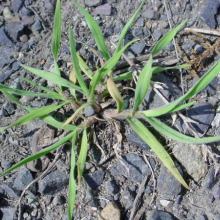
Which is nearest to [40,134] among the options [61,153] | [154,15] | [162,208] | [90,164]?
[61,153]

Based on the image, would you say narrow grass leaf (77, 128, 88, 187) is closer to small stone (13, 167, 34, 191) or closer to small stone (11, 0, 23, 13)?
small stone (13, 167, 34, 191)

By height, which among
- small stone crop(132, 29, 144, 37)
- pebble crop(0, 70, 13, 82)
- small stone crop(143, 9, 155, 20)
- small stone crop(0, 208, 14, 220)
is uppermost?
small stone crop(143, 9, 155, 20)

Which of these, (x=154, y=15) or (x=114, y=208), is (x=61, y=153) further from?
(x=154, y=15)

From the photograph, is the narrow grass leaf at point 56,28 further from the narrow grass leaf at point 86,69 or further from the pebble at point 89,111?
the pebble at point 89,111

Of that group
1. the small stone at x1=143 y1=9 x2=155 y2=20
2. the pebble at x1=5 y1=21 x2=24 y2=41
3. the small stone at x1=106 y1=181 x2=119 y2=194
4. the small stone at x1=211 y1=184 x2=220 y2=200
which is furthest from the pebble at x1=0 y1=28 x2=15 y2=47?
the small stone at x1=211 y1=184 x2=220 y2=200

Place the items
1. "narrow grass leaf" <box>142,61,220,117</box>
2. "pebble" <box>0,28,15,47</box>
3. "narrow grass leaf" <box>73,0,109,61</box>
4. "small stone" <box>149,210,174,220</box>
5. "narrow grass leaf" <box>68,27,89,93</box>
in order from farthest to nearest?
"pebble" <box>0,28,15,47</box>
"narrow grass leaf" <box>73,0,109,61</box>
"small stone" <box>149,210,174,220</box>
"narrow grass leaf" <box>68,27,89,93</box>
"narrow grass leaf" <box>142,61,220,117</box>

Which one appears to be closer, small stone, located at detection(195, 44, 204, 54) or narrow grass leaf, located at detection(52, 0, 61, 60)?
narrow grass leaf, located at detection(52, 0, 61, 60)

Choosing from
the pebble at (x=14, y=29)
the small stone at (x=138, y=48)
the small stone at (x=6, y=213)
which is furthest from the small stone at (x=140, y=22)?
the small stone at (x=6, y=213)

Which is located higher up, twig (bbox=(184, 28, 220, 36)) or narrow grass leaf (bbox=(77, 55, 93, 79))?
narrow grass leaf (bbox=(77, 55, 93, 79))
